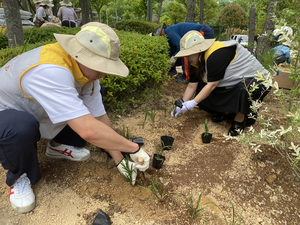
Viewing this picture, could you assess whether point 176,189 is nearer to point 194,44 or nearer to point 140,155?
point 140,155

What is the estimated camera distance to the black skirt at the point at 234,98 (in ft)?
7.86

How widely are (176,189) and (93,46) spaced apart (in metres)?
1.34

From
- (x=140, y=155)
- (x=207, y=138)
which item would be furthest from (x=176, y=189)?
(x=207, y=138)

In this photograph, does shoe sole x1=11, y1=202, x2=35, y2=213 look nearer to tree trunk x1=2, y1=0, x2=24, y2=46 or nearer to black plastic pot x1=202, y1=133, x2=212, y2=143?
black plastic pot x1=202, y1=133, x2=212, y2=143

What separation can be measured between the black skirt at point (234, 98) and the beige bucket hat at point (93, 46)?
1705 millimetres

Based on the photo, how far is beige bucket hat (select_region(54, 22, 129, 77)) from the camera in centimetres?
128

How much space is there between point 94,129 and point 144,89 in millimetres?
2059

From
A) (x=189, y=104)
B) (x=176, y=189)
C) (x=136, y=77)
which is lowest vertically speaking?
(x=176, y=189)

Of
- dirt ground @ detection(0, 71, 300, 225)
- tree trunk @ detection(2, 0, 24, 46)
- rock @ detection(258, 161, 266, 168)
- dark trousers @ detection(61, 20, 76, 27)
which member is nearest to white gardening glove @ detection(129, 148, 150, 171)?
dirt ground @ detection(0, 71, 300, 225)

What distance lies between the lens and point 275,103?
3.57 m

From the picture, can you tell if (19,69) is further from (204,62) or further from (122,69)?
(204,62)

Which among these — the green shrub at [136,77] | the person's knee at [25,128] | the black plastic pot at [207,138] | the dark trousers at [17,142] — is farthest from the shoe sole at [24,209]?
the black plastic pot at [207,138]

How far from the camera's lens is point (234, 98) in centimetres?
249

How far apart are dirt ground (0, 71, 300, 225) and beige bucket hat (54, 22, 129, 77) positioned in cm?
105
